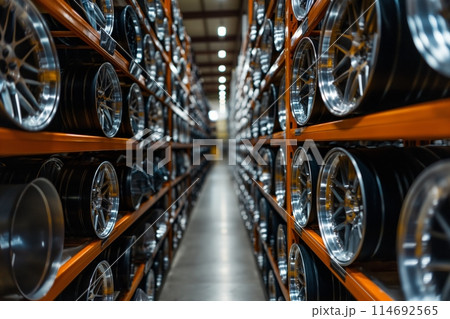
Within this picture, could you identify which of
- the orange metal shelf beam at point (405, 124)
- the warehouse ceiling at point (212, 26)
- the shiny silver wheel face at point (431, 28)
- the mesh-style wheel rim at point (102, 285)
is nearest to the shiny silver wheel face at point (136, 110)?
the mesh-style wheel rim at point (102, 285)

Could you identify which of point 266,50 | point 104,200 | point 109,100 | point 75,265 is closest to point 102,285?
point 104,200

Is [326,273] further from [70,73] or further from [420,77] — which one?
[70,73]

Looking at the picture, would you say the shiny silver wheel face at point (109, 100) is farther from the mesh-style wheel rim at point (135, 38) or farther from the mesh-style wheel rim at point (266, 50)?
the mesh-style wheel rim at point (266, 50)

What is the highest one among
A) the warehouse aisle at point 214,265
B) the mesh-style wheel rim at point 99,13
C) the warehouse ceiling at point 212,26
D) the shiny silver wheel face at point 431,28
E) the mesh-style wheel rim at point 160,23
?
the warehouse ceiling at point 212,26

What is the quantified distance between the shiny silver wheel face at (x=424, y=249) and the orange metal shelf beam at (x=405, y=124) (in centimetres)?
18

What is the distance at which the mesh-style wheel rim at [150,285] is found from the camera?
302 cm

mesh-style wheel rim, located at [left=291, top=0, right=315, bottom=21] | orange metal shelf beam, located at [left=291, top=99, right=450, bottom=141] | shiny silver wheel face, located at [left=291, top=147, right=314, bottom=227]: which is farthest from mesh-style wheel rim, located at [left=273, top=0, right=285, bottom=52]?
orange metal shelf beam, located at [left=291, top=99, right=450, bottom=141]

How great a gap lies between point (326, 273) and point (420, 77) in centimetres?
130

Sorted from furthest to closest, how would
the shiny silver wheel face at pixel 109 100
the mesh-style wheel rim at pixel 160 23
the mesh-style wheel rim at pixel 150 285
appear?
the mesh-style wheel rim at pixel 160 23
the mesh-style wheel rim at pixel 150 285
the shiny silver wheel face at pixel 109 100

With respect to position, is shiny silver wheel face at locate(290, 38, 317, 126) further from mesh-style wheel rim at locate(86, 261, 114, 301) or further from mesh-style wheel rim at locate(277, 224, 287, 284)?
mesh-style wheel rim at locate(86, 261, 114, 301)

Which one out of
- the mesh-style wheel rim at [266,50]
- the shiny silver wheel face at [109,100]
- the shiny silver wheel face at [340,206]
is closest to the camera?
the shiny silver wheel face at [340,206]

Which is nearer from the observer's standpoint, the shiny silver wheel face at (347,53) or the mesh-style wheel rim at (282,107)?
the shiny silver wheel face at (347,53)

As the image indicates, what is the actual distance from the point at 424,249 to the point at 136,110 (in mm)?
2526

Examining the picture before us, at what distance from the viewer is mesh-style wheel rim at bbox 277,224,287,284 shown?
259cm
